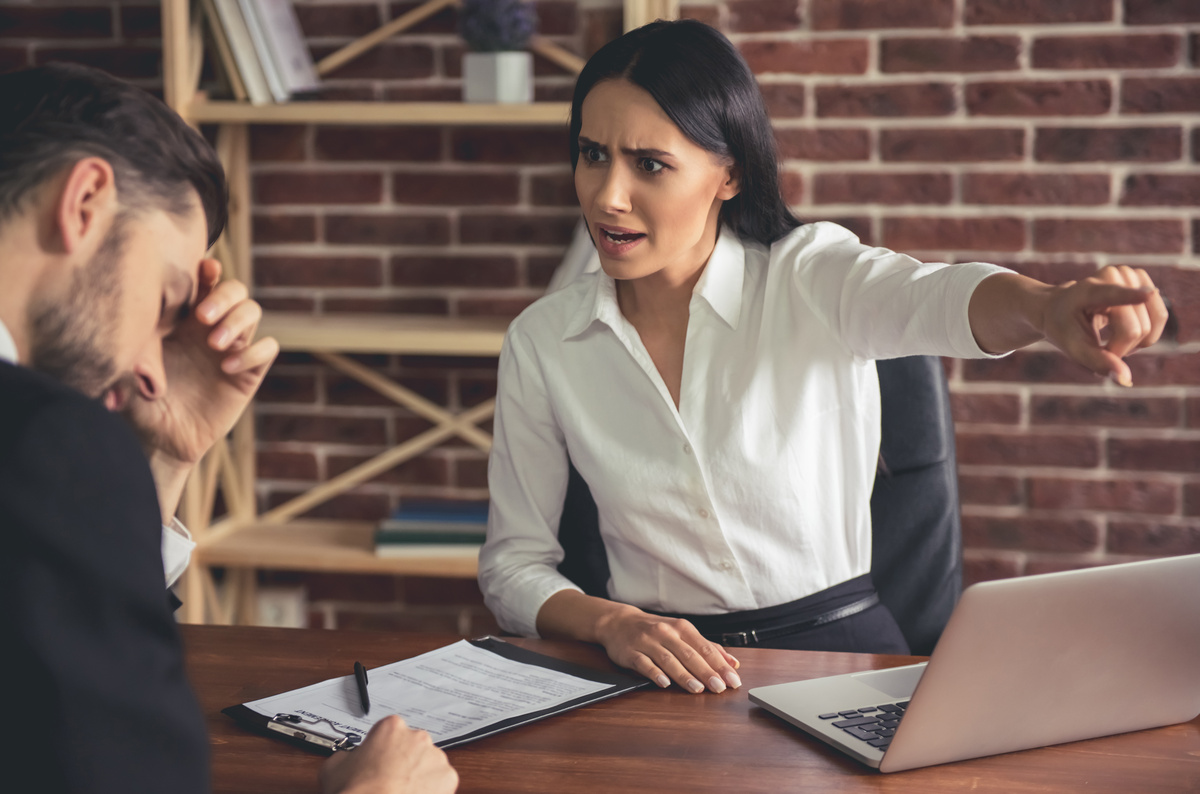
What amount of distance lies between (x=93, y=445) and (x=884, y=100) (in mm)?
1909

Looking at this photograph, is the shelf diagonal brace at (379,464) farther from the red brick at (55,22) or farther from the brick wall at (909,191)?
the red brick at (55,22)

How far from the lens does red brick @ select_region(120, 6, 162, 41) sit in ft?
7.88

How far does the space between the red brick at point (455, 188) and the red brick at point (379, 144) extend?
0.04 meters

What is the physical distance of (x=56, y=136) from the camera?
724mm

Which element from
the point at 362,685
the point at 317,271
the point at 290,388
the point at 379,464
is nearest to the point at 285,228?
the point at 317,271

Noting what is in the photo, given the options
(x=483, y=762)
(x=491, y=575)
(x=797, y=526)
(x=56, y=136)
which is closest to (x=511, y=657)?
(x=483, y=762)

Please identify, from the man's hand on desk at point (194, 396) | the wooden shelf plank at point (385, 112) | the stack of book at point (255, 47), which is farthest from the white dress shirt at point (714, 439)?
the stack of book at point (255, 47)

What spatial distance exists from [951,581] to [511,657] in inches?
27.0

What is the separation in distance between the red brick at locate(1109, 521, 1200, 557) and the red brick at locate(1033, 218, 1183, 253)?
54 cm

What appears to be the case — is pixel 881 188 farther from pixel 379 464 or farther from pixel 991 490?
pixel 379 464

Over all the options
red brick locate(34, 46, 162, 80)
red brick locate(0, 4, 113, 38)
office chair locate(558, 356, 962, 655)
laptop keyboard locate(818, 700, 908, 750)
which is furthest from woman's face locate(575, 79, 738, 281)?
red brick locate(0, 4, 113, 38)

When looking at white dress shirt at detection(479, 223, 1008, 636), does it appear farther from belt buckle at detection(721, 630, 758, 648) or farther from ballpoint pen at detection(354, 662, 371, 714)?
ballpoint pen at detection(354, 662, 371, 714)

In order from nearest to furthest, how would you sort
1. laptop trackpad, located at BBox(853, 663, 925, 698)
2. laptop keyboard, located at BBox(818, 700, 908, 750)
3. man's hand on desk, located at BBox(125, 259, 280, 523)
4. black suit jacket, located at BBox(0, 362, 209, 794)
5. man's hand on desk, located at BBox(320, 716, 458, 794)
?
1. black suit jacket, located at BBox(0, 362, 209, 794)
2. man's hand on desk, located at BBox(320, 716, 458, 794)
3. laptop keyboard, located at BBox(818, 700, 908, 750)
4. laptop trackpad, located at BBox(853, 663, 925, 698)
5. man's hand on desk, located at BBox(125, 259, 280, 523)

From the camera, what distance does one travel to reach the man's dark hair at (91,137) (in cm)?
71
